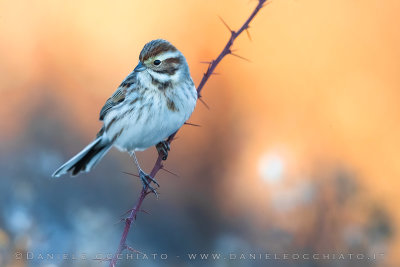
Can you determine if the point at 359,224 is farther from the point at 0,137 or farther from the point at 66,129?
the point at 0,137

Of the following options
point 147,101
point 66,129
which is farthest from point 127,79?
point 66,129

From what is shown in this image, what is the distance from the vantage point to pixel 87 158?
2.15 m

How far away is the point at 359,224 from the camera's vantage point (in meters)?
3.62

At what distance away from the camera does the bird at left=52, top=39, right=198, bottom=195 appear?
213 centimetres

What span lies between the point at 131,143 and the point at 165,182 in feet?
6.36

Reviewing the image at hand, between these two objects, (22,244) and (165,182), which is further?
(165,182)

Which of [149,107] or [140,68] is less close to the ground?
[140,68]

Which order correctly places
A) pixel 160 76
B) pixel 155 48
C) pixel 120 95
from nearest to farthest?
pixel 155 48 < pixel 160 76 < pixel 120 95

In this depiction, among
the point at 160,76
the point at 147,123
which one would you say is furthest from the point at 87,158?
the point at 160,76

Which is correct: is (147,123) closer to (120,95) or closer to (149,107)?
(149,107)

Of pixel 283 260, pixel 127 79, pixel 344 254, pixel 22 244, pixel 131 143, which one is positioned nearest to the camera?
pixel 131 143

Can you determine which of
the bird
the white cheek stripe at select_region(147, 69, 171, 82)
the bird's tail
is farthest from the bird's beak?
the bird's tail

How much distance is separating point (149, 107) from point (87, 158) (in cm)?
34

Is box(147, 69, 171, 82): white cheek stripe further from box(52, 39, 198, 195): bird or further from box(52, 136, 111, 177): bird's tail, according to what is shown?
box(52, 136, 111, 177): bird's tail
